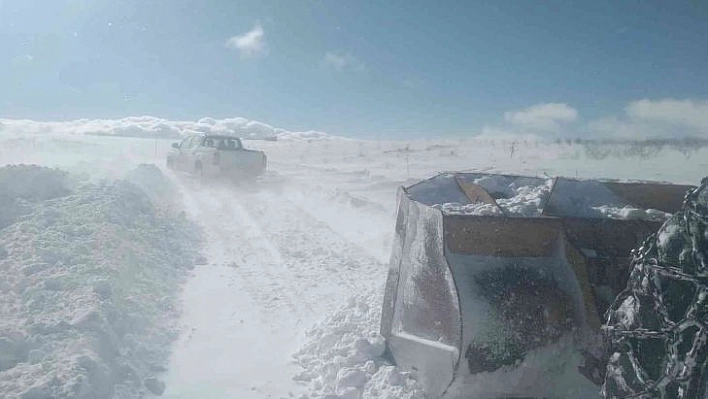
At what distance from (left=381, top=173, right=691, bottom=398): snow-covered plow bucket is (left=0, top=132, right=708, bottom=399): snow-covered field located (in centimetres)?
49

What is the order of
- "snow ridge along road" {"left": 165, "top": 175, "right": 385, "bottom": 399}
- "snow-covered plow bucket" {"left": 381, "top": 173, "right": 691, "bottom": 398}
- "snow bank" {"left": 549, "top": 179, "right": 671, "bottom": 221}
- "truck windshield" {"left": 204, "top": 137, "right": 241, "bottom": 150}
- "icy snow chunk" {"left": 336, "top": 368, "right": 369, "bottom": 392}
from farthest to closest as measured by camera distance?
"truck windshield" {"left": 204, "top": 137, "right": 241, "bottom": 150} < "snow ridge along road" {"left": 165, "top": 175, "right": 385, "bottom": 399} < "icy snow chunk" {"left": 336, "top": 368, "right": 369, "bottom": 392} < "snow bank" {"left": 549, "top": 179, "right": 671, "bottom": 221} < "snow-covered plow bucket" {"left": 381, "top": 173, "right": 691, "bottom": 398}

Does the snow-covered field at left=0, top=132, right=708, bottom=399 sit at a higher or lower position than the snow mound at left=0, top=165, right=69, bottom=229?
lower

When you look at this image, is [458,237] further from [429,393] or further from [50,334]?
[50,334]

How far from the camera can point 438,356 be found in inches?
126

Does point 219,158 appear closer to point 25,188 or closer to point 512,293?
point 25,188

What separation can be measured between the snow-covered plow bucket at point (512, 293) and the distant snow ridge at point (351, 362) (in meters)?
0.16

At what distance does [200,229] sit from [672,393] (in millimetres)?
8623

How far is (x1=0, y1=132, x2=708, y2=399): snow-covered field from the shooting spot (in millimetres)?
3764

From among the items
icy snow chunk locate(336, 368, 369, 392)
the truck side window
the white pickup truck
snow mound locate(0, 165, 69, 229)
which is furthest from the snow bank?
the truck side window

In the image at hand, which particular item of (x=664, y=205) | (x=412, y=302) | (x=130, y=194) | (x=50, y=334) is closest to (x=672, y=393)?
(x=412, y=302)

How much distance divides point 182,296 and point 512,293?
13.3 feet

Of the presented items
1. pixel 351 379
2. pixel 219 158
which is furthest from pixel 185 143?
pixel 351 379

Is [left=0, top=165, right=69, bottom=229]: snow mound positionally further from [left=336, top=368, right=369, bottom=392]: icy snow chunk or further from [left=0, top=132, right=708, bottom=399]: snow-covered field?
[left=336, top=368, right=369, bottom=392]: icy snow chunk

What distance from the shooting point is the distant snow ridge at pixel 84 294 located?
11.8ft
